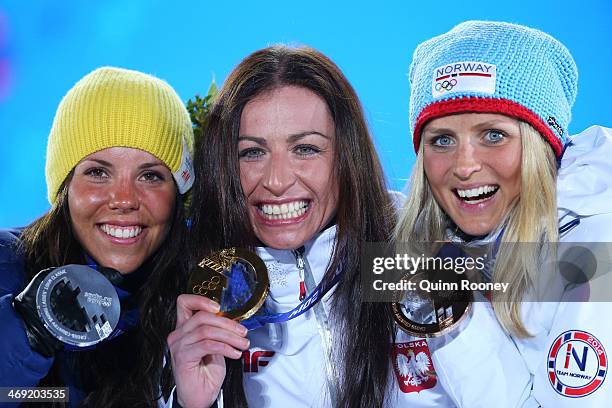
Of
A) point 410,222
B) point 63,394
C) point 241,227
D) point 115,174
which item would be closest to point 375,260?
point 410,222

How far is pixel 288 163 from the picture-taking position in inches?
113

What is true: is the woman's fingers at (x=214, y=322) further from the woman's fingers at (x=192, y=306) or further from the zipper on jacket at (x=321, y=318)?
the zipper on jacket at (x=321, y=318)

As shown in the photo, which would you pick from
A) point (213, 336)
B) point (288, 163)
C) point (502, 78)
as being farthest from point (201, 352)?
point (502, 78)

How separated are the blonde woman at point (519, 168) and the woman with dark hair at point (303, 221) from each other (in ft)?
0.88

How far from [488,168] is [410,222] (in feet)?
1.27

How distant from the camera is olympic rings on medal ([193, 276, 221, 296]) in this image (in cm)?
249

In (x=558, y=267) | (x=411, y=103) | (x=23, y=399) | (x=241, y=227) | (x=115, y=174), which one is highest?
(x=411, y=103)

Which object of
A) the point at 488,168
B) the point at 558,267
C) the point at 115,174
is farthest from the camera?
the point at 115,174

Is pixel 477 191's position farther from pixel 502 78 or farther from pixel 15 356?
pixel 15 356

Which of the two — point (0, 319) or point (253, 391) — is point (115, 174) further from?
point (253, 391)

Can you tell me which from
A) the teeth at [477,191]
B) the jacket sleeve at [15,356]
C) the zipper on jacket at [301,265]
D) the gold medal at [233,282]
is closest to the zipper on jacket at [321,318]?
the zipper on jacket at [301,265]

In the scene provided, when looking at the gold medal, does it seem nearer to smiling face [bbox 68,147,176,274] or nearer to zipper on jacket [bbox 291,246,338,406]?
zipper on jacket [bbox 291,246,338,406]

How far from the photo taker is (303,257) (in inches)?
117

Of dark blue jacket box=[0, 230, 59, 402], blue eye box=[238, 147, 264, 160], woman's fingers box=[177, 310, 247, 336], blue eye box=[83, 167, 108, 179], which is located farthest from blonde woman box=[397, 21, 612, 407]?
dark blue jacket box=[0, 230, 59, 402]
